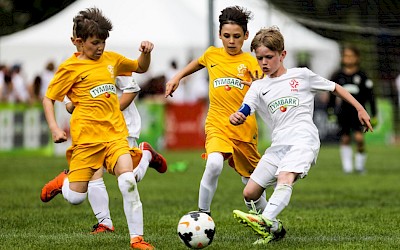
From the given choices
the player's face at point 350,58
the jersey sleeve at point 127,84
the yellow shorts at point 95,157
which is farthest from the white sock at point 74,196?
the player's face at point 350,58

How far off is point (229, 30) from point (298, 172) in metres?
1.77

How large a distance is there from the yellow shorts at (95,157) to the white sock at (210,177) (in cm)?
94

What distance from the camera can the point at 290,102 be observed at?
805 centimetres

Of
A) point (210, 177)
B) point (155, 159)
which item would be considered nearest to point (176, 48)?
point (155, 159)

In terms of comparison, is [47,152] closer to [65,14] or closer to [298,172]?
[65,14]

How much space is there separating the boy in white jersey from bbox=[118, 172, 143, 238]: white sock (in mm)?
1001

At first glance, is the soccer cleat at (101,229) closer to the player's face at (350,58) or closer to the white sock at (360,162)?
the player's face at (350,58)

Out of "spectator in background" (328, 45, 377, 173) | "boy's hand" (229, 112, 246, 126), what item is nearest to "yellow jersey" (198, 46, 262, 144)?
"boy's hand" (229, 112, 246, 126)

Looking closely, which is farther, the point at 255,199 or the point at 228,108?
the point at 228,108

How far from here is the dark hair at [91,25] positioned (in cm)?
788

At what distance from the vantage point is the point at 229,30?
8.97 metres

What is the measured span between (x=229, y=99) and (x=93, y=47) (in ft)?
5.39

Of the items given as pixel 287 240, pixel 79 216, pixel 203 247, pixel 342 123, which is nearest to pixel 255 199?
pixel 287 240

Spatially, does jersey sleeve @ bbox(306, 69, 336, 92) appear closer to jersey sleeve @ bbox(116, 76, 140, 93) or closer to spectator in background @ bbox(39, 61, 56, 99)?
jersey sleeve @ bbox(116, 76, 140, 93)
